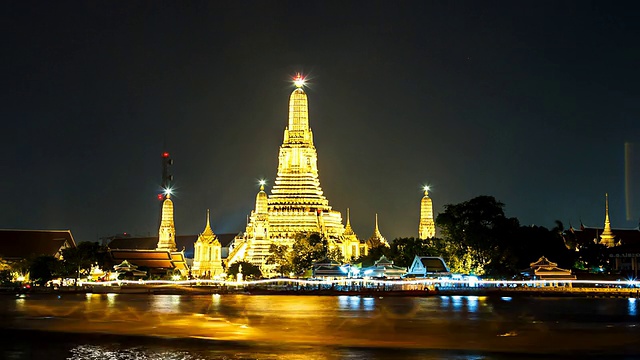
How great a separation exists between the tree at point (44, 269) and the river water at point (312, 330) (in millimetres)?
24788

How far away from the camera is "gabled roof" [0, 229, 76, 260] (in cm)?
9781

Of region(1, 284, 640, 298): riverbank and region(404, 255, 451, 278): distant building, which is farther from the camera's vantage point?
region(404, 255, 451, 278): distant building

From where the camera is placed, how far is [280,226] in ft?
348

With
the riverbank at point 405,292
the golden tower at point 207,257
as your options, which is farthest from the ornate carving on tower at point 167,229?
the riverbank at point 405,292

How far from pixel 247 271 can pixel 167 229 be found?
24.5 m

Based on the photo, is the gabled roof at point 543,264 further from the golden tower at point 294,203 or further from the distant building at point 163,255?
the distant building at point 163,255

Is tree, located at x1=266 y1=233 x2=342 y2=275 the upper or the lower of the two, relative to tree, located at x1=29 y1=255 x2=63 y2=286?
upper

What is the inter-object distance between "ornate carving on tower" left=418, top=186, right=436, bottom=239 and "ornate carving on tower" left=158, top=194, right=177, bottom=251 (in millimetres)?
31555

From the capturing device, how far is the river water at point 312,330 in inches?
1266

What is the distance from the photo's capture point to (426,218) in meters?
120

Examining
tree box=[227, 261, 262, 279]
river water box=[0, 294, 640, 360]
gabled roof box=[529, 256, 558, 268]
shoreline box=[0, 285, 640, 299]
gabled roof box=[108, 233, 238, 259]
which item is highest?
gabled roof box=[108, 233, 238, 259]

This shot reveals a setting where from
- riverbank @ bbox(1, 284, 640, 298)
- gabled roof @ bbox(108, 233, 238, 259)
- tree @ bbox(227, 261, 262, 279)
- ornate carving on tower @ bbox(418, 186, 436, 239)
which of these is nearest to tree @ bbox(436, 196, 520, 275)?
riverbank @ bbox(1, 284, 640, 298)

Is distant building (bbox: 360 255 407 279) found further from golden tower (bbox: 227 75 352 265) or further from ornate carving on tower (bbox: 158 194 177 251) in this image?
ornate carving on tower (bbox: 158 194 177 251)

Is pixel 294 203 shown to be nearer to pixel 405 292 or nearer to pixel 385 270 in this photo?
pixel 385 270
